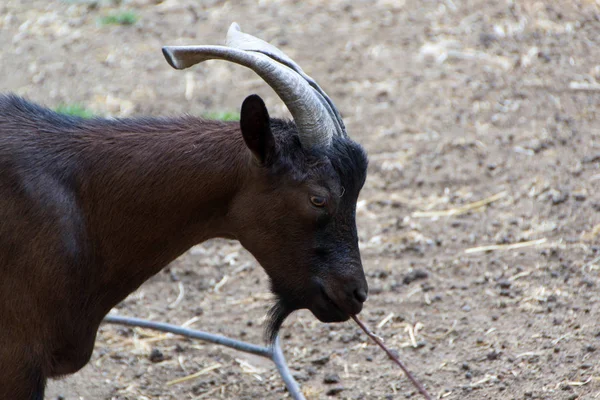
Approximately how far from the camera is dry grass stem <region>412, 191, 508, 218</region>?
6.55m

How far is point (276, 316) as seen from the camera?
4.29m

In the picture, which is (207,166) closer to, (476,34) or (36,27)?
(476,34)

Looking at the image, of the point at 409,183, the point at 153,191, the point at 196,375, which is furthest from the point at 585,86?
the point at 153,191

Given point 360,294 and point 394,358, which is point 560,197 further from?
point 360,294

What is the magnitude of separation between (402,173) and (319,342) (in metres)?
2.18

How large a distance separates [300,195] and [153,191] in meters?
0.68

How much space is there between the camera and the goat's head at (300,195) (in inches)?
153

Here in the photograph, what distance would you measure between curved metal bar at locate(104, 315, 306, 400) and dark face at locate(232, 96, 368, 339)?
2.23ft

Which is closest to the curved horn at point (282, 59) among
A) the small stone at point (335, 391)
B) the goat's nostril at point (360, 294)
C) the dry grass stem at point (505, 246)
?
the goat's nostril at point (360, 294)

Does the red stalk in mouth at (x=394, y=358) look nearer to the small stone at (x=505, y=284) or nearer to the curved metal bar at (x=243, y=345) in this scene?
the curved metal bar at (x=243, y=345)

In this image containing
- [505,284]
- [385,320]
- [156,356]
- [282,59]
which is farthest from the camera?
[505,284]

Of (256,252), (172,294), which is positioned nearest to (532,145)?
(172,294)

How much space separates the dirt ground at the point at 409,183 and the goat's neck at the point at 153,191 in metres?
1.18

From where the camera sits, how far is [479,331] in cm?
524
